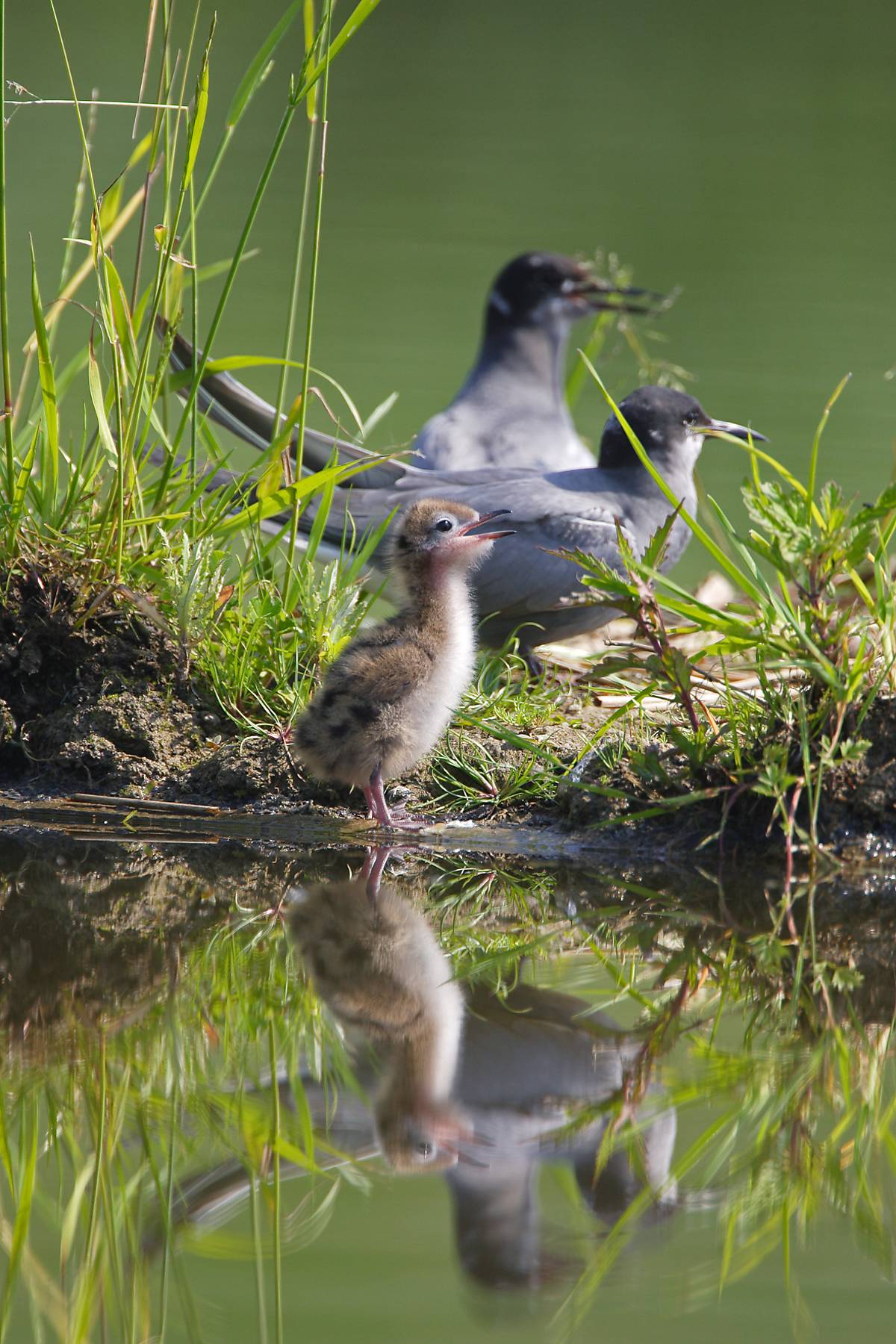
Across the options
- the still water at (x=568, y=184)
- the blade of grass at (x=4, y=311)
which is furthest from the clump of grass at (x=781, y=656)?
the still water at (x=568, y=184)

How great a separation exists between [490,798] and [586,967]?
88 cm

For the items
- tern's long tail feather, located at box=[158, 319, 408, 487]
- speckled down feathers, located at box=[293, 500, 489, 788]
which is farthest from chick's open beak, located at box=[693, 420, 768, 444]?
speckled down feathers, located at box=[293, 500, 489, 788]

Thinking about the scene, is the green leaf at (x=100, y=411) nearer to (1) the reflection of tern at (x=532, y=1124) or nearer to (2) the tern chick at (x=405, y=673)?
(2) the tern chick at (x=405, y=673)

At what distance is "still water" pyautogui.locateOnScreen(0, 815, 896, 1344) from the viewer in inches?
81.7

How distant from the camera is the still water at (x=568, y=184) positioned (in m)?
9.71

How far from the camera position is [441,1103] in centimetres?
250

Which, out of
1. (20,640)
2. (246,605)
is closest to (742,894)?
(246,605)

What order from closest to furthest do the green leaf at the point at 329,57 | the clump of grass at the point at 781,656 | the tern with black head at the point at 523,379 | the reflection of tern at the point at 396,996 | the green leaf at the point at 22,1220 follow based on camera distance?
the green leaf at the point at 22,1220
the reflection of tern at the point at 396,996
the clump of grass at the point at 781,656
the green leaf at the point at 329,57
the tern with black head at the point at 523,379

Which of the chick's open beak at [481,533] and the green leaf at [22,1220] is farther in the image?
the chick's open beak at [481,533]

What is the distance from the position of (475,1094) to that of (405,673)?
1377 millimetres

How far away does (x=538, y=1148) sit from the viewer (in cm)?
238

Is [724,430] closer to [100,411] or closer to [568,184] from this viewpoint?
[100,411]

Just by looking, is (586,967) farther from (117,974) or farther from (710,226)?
(710,226)

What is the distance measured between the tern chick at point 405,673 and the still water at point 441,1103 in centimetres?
30
